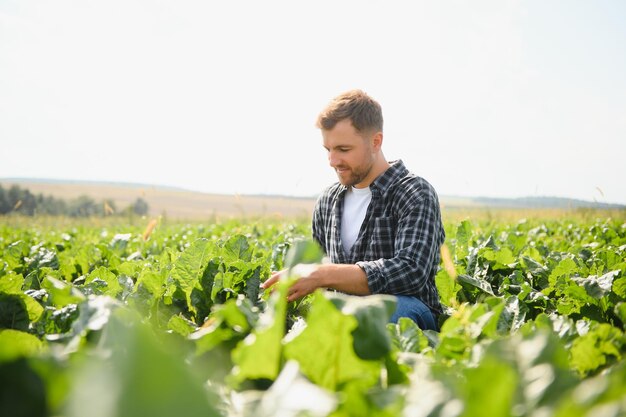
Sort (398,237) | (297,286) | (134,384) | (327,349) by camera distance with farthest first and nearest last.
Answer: (398,237)
(297,286)
(327,349)
(134,384)

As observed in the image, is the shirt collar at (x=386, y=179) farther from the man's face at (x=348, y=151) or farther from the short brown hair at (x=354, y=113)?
the short brown hair at (x=354, y=113)

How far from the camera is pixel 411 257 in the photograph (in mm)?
3023

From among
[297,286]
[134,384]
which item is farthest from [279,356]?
[297,286]

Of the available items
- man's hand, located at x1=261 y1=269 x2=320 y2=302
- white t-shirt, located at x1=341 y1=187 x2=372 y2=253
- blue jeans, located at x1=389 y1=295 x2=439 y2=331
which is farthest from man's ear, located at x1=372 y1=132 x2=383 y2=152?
man's hand, located at x1=261 y1=269 x2=320 y2=302

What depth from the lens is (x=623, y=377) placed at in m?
0.68

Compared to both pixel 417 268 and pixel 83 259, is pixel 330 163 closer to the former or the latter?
pixel 417 268

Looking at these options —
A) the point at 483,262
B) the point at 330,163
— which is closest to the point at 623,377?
the point at 330,163

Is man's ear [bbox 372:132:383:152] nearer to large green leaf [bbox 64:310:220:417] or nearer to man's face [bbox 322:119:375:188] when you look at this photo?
man's face [bbox 322:119:375:188]

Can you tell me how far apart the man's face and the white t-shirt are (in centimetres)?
19

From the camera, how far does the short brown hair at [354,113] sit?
3.53m

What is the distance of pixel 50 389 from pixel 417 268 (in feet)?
8.21

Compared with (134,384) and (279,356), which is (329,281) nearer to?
(279,356)

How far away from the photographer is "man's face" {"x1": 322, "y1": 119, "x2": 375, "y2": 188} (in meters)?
3.54

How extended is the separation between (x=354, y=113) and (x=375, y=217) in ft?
2.46
